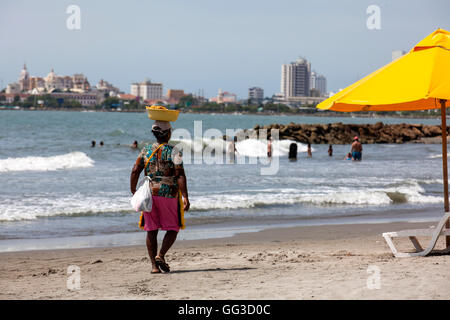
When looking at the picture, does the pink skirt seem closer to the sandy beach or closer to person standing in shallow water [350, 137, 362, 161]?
the sandy beach

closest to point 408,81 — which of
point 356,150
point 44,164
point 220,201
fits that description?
point 220,201

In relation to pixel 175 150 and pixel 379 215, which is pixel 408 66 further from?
pixel 379 215

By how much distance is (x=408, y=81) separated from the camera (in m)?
7.16

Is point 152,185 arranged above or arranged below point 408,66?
below

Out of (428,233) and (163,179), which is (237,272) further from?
(428,233)

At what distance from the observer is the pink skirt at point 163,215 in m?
6.63

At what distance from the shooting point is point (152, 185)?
260 inches

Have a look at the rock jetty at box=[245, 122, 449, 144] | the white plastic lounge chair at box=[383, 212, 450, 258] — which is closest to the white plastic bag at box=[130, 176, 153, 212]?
the white plastic lounge chair at box=[383, 212, 450, 258]

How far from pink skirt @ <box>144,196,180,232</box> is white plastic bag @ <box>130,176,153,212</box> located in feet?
0.35

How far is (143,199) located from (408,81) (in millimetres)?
3264

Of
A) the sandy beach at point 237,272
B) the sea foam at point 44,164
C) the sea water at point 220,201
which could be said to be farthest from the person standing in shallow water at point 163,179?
the sea foam at point 44,164

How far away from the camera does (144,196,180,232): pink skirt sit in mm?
6629
